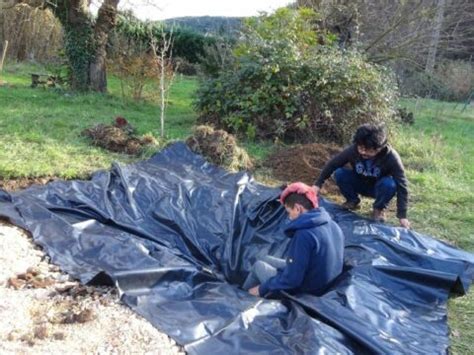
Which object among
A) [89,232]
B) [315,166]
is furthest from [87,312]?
[315,166]

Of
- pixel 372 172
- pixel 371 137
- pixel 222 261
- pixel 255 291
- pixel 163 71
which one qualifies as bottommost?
pixel 222 261

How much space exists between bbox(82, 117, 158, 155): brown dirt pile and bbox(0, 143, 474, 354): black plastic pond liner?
94cm

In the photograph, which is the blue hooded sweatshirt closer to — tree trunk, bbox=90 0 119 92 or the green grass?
the green grass

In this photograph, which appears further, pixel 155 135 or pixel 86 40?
pixel 86 40

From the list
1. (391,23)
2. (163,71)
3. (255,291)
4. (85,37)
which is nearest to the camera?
(255,291)

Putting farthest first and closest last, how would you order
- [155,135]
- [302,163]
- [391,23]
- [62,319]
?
[391,23] → [155,135] → [302,163] → [62,319]

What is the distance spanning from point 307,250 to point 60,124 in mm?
5850

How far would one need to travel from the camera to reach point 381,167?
4926mm

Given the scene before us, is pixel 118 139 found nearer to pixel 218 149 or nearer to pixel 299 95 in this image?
pixel 218 149

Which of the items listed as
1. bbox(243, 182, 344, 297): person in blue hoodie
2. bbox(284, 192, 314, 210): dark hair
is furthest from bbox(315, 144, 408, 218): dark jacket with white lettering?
bbox(284, 192, 314, 210): dark hair

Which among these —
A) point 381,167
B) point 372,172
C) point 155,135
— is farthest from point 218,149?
point 381,167

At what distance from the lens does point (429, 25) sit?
1294 cm

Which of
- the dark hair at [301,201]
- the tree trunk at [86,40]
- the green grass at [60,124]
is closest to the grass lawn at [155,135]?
the green grass at [60,124]

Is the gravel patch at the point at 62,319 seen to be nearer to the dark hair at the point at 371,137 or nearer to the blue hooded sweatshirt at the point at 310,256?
the blue hooded sweatshirt at the point at 310,256
